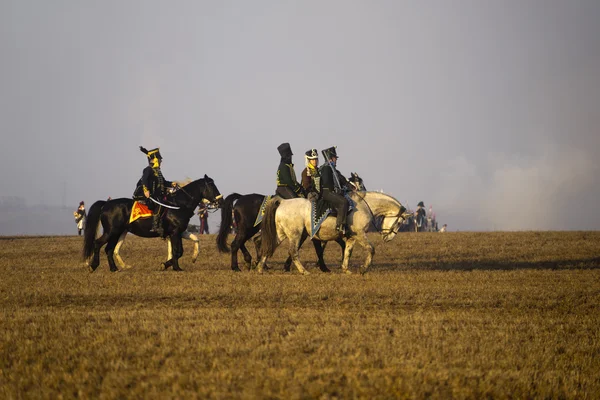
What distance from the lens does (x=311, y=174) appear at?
17.7 metres

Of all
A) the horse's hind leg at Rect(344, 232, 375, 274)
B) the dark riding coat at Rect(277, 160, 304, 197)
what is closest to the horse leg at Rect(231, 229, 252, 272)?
the dark riding coat at Rect(277, 160, 304, 197)

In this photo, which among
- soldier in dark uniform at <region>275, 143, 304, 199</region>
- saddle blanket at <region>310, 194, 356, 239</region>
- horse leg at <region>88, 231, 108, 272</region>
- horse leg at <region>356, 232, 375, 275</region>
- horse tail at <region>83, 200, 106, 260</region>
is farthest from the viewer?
soldier in dark uniform at <region>275, 143, 304, 199</region>

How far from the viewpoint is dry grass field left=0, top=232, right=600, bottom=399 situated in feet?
23.3

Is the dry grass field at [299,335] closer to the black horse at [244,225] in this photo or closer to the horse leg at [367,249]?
the horse leg at [367,249]

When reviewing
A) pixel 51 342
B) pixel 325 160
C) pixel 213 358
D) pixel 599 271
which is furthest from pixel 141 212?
pixel 599 271

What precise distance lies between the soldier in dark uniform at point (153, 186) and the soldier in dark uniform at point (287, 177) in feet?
10.2

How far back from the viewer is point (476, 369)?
7738 millimetres

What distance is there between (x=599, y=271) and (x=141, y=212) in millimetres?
12121

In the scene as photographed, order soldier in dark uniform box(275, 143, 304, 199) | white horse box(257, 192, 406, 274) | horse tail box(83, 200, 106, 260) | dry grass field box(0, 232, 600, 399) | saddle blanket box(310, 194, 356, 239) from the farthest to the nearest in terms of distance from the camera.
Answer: soldier in dark uniform box(275, 143, 304, 199)
horse tail box(83, 200, 106, 260)
white horse box(257, 192, 406, 274)
saddle blanket box(310, 194, 356, 239)
dry grass field box(0, 232, 600, 399)

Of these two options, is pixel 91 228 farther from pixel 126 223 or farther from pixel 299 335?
pixel 299 335

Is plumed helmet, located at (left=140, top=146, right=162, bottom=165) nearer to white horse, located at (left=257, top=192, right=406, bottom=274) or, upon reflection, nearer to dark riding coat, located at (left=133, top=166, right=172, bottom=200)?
dark riding coat, located at (left=133, top=166, right=172, bottom=200)

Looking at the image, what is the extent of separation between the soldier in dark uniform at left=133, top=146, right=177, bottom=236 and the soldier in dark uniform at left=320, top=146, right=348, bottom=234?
4.39m

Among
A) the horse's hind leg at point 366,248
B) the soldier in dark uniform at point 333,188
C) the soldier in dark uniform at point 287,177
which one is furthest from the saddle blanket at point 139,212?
the horse's hind leg at point 366,248

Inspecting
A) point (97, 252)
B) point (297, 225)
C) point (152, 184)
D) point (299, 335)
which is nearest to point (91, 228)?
point (97, 252)
